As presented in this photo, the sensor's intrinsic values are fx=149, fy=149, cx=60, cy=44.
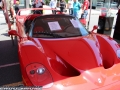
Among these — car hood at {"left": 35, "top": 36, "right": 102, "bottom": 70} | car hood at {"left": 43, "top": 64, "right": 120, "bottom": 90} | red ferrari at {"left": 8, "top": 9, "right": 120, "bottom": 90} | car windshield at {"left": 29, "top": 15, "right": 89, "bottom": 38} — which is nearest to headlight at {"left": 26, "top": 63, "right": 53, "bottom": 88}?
red ferrari at {"left": 8, "top": 9, "right": 120, "bottom": 90}

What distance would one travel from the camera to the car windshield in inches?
113

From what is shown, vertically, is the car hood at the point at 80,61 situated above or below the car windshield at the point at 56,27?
below

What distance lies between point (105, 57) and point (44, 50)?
98 centimetres

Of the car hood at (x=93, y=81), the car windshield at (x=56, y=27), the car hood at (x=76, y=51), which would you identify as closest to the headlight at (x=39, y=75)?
the car hood at (x=93, y=81)

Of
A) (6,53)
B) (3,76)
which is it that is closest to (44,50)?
(3,76)

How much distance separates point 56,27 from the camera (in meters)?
3.03

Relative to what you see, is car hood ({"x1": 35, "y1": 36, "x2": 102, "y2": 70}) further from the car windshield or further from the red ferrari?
the car windshield

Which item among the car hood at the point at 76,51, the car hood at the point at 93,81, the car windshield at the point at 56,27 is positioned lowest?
the car hood at the point at 93,81

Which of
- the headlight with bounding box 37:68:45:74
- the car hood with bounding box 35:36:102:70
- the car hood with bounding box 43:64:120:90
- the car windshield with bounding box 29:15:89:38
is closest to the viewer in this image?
the car hood with bounding box 43:64:120:90

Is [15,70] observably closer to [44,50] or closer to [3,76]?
[3,76]

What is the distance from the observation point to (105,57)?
7.84 feet

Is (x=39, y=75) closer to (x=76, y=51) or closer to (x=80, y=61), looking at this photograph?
(x=80, y=61)

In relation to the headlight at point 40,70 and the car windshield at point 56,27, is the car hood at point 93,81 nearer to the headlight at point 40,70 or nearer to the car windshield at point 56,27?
the headlight at point 40,70

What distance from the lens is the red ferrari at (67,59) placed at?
180 centimetres
